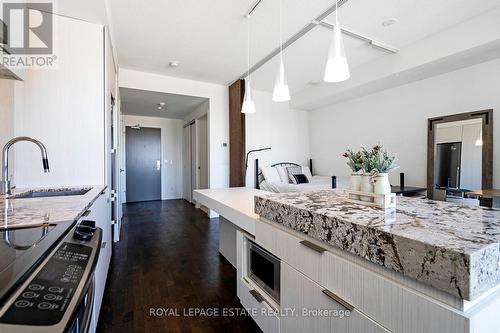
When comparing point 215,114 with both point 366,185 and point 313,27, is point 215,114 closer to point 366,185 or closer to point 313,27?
point 313,27

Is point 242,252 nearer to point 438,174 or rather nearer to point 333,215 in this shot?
point 333,215

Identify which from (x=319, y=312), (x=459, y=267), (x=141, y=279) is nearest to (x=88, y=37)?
(x=141, y=279)

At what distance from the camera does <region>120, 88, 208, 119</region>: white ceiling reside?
4.32 m

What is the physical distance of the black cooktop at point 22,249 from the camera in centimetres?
50

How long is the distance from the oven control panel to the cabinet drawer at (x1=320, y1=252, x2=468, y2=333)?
825mm

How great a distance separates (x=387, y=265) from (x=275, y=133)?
15.7ft

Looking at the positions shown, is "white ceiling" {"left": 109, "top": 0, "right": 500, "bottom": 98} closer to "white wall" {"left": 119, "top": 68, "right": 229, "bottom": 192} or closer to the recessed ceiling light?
the recessed ceiling light

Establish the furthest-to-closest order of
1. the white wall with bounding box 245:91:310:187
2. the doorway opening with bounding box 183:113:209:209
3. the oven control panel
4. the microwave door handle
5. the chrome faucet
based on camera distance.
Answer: the doorway opening with bounding box 183:113:209:209
the white wall with bounding box 245:91:310:187
the chrome faucet
the microwave door handle
the oven control panel

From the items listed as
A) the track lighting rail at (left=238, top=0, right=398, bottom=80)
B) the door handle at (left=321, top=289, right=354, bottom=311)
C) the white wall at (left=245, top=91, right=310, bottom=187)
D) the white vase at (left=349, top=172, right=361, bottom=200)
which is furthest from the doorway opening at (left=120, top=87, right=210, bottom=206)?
the door handle at (left=321, top=289, right=354, bottom=311)

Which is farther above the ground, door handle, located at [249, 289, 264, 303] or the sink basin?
the sink basin

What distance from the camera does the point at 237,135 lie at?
4.45 meters

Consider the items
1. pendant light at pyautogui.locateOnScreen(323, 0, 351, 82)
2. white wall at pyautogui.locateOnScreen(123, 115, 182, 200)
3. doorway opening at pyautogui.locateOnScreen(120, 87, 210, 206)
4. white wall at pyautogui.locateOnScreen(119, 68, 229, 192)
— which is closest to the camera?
pendant light at pyautogui.locateOnScreen(323, 0, 351, 82)

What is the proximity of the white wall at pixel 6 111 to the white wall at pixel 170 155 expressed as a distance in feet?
15.0

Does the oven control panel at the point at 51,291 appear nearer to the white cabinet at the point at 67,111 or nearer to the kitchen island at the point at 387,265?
the kitchen island at the point at 387,265
